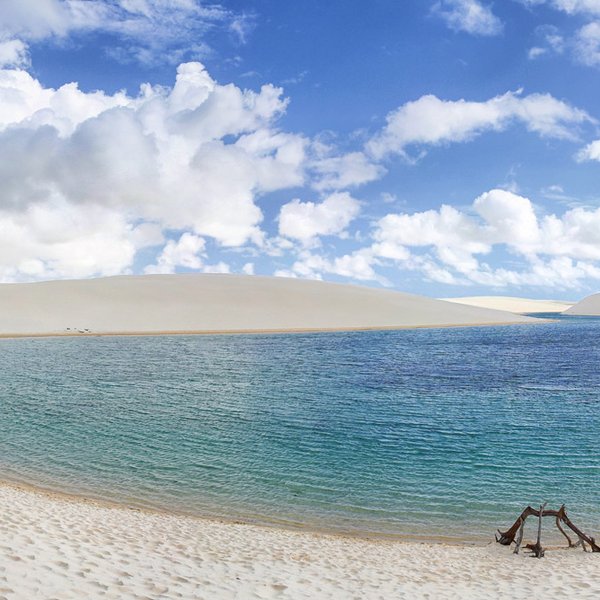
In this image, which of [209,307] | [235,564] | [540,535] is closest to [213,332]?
[209,307]

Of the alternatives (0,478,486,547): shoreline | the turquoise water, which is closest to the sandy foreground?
(0,478,486,547): shoreline

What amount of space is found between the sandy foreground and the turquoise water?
5.43 ft

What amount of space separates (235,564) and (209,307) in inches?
3805

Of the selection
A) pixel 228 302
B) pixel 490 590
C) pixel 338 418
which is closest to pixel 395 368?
pixel 338 418

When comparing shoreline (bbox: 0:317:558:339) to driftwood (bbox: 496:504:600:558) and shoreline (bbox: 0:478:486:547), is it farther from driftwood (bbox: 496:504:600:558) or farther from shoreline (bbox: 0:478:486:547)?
driftwood (bbox: 496:504:600:558)

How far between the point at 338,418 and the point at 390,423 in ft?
7.62

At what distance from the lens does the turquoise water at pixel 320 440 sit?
14609mm

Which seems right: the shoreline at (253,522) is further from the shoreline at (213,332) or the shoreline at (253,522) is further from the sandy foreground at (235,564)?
the shoreline at (213,332)

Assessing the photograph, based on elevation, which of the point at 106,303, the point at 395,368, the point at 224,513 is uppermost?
the point at 106,303

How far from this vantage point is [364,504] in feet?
47.8

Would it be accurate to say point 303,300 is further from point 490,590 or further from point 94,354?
point 490,590

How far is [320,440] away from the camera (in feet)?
68.7

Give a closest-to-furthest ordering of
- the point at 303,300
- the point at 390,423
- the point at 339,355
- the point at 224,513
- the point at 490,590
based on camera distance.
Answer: the point at 490,590 → the point at 224,513 → the point at 390,423 → the point at 339,355 → the point at 303,300

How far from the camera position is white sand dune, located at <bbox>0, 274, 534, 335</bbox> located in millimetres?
91562
